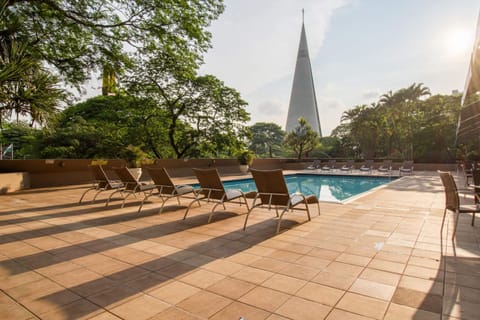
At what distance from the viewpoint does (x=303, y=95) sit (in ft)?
224

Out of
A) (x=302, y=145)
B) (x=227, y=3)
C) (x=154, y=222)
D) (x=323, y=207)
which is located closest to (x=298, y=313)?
(x=154, y=222)

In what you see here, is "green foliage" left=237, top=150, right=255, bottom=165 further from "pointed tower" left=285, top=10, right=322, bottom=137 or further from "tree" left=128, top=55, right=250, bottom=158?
"pointed tower" left=285, top=10, right=322, bottom=137

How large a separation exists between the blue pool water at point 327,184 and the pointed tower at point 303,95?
51548mm

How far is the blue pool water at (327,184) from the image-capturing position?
11.5 metres

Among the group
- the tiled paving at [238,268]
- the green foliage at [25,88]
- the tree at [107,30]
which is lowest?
the tiled paving at [238,268]

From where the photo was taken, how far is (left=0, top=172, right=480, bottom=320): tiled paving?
6.59ft

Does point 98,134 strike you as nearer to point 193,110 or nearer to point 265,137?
point 193,110

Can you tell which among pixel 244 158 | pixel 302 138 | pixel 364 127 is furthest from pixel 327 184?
pixel 364 127

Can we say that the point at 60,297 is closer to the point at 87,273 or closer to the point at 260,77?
the point at 87,273

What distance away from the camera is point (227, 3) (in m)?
9.98

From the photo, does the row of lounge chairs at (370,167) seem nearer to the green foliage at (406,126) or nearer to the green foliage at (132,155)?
the green foliage at (406,126)

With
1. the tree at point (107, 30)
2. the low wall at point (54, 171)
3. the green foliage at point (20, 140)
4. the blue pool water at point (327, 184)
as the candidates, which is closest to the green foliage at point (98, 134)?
the green foliage at point (20, 140)

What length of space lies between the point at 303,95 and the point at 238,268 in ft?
228

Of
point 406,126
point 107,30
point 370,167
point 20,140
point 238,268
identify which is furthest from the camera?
point 406,126
